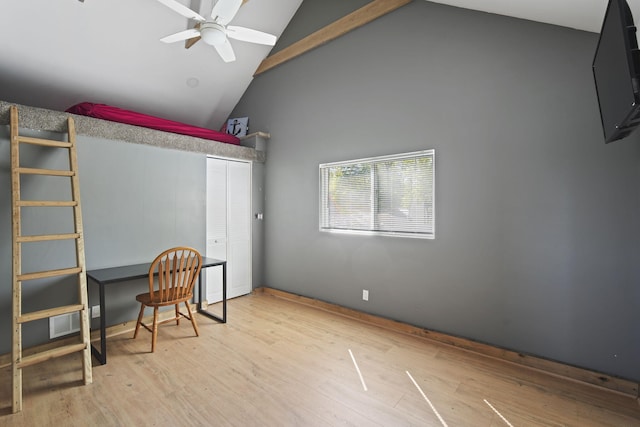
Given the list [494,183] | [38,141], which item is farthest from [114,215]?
[494,183]

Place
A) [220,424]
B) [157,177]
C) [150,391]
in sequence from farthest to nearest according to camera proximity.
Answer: [157,177] < [150,391] < [220,424]

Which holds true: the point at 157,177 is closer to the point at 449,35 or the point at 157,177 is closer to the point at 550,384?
the point at 449,35

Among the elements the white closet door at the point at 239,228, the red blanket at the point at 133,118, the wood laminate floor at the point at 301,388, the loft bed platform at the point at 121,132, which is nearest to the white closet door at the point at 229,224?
the white closet door at the point at 239,228

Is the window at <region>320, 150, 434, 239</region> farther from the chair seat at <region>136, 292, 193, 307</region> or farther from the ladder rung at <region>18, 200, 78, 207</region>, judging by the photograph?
the ladder rung at <region>18, 200, 78, 207</region>

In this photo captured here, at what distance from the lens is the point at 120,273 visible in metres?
2.77

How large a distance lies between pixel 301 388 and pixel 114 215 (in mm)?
2490

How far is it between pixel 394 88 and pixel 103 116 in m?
3.03

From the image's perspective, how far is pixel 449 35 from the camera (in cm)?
281

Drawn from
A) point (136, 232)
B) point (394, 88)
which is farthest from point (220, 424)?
point (394, 88)

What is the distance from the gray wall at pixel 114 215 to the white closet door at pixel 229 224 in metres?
0.18

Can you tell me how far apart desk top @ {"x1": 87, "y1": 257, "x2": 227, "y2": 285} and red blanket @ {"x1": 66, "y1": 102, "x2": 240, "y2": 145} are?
1.54 m

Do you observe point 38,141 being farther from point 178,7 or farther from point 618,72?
point 618,72

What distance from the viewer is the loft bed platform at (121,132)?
2.53 metres

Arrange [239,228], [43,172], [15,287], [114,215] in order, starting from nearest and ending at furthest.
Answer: [15,287]
[43,172]
[114,215]
[239,228]
